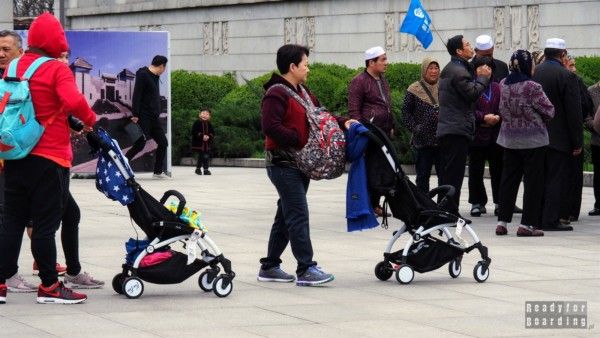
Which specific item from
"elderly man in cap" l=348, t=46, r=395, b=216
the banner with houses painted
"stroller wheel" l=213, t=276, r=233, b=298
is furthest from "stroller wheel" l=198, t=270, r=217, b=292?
the banner with houses painted

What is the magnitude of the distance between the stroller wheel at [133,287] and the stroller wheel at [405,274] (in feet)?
5.80

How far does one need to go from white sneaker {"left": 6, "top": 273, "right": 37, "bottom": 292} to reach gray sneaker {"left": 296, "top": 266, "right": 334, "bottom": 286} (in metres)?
1.73

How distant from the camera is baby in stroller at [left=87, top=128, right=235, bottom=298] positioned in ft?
30.3

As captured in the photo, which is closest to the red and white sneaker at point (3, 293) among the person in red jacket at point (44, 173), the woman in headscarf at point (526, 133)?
the person in red jacket at point (44, 173)

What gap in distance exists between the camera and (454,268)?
401 inches

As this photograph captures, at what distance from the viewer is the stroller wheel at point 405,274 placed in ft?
32.3

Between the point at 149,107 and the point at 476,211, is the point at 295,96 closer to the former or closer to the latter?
the point at 476,211

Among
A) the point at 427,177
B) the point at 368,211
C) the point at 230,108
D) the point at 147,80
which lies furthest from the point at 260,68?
the point at 368,211

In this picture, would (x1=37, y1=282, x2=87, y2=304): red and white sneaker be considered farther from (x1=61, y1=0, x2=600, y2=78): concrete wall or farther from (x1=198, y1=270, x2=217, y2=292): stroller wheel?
(x1=61, y1=0, x2=600, y2=78): concrete wall

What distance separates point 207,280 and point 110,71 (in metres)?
12.9

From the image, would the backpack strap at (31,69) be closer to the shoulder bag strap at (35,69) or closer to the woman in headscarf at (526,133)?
the shoulder bag strap at (35,69)

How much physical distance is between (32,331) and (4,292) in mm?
1170

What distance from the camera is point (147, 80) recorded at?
70.2 feet

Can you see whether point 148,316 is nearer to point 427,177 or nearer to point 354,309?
point 354,309
